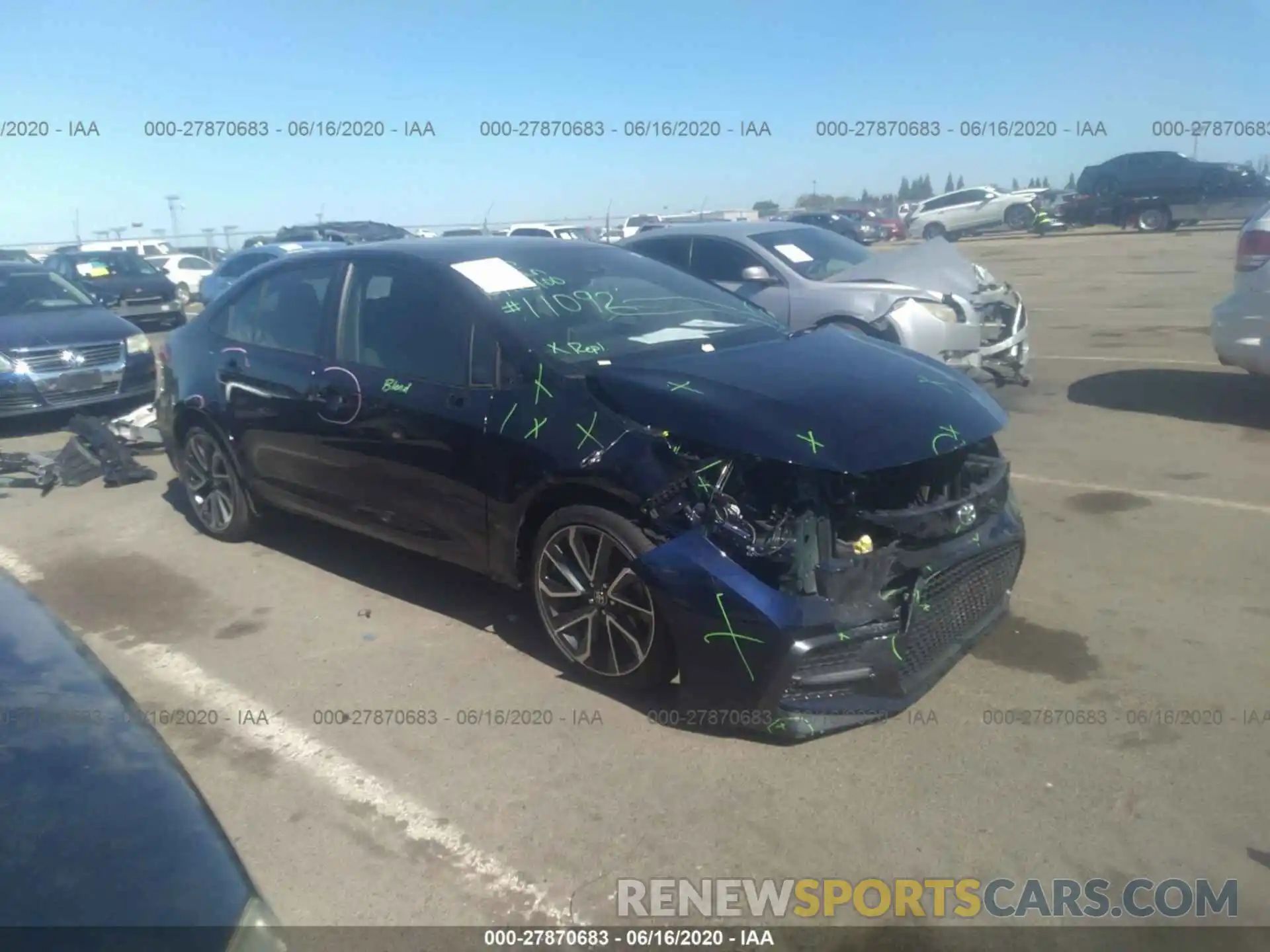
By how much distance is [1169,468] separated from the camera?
21.6 ft

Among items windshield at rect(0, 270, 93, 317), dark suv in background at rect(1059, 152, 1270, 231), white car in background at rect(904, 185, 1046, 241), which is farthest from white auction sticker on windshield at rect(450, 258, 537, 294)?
white car in background at rect(904, 185, 1046, 241)

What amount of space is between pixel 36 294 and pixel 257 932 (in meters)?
10.3

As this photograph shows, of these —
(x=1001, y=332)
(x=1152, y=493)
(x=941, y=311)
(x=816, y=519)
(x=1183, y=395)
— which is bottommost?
(x=1152, y=493)

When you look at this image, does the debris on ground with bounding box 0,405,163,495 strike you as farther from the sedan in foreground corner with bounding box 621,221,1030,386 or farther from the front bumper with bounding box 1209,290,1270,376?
the front bumper with bounding box 1209,290,1270,376

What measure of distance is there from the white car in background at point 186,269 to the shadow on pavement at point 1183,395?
24.9 metres

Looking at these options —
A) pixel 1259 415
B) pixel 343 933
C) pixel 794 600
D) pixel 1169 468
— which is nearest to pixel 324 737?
pixel 343 933

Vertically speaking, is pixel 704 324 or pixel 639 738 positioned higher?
pixel 704 324

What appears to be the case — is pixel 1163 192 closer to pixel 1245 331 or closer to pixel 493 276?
pixel 1245 331

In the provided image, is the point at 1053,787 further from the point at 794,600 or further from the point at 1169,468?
the point at 1169,468

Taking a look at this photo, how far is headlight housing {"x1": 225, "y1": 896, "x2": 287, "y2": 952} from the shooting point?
177 cm

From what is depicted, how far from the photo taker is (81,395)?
924cm

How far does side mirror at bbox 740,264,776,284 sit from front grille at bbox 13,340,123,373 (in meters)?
5.74

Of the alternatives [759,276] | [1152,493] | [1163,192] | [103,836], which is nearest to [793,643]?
[103,836]

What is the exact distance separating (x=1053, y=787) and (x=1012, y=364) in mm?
6435
